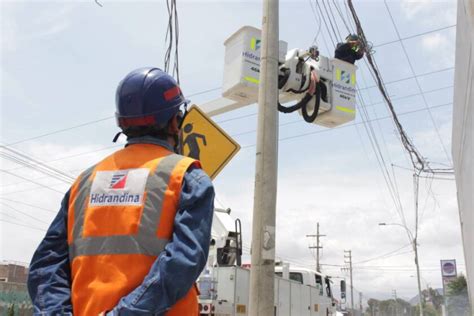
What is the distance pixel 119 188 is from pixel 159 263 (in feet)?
1.31

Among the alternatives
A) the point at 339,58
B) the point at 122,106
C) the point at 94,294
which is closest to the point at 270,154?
the point at 122,106

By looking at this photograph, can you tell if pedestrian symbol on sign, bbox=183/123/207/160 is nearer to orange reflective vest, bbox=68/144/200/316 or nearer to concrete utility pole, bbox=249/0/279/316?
concrete utility pole, bbox=249/0/279/316

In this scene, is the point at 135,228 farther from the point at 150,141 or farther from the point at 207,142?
the point at 207,142

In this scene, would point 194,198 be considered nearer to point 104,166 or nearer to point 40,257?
point 104,166

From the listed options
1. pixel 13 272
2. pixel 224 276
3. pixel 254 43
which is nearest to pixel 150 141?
pixel 254 43

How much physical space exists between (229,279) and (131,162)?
24.7ft

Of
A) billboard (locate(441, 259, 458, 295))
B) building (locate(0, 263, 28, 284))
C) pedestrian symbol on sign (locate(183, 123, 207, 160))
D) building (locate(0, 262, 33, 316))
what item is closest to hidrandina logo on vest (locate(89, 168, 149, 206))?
pedestrian symbol on sign (locate(183, 123, 207, 160))

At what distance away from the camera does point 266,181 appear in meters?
4.88

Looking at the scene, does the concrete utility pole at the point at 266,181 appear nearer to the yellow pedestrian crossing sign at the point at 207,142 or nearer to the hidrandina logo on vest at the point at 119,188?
the yellow pedestrian crossing sign at the point at 207,142

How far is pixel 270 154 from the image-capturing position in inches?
197

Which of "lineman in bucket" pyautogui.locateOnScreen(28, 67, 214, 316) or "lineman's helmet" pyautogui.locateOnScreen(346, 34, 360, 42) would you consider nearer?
"lineman in bucket" pyautogui.locateOnScreen(28, 67, 214, 316)

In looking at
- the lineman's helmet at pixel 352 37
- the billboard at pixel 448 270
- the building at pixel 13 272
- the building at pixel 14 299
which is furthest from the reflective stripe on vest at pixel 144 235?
the building at pixel 13 272

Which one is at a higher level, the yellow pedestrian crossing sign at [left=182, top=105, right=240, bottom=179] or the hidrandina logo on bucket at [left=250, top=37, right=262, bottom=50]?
the hidrandina logo on bucket at [left=250, top=37, right=262, bottom=50]

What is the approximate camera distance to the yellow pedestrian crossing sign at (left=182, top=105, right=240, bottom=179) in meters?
4.49
